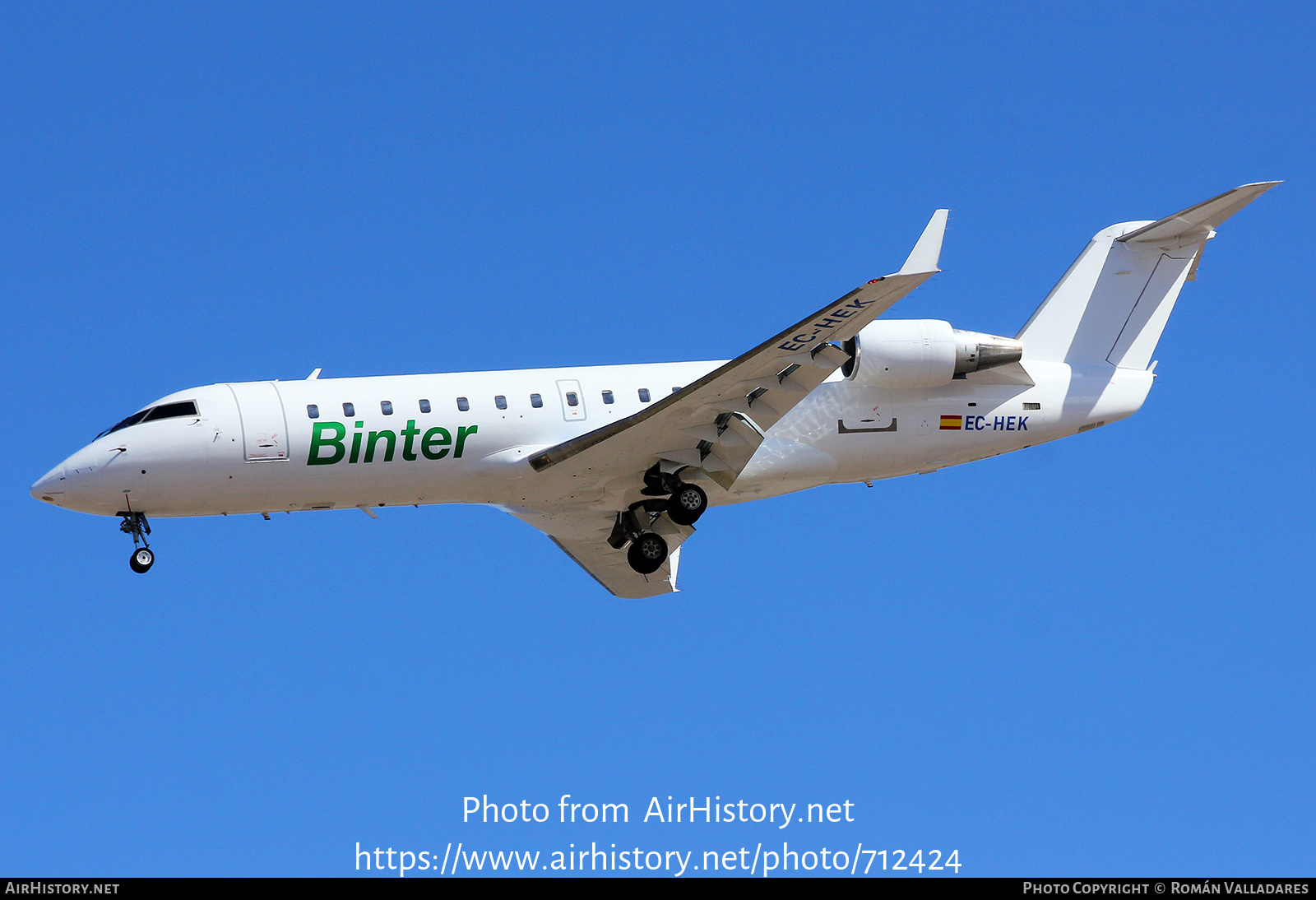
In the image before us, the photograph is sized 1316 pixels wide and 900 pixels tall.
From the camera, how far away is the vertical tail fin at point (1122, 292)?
72.9 ft

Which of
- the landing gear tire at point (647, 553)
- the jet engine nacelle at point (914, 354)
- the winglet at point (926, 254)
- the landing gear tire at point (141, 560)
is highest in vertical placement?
the jet engine nacelle at point (914, 354)

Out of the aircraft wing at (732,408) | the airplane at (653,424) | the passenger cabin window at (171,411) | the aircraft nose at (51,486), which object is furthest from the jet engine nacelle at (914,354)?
the aircraft nose at (51,486)

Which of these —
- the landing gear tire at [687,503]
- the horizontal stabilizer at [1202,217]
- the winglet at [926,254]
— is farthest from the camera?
the horizontal stabilizer at [1202,217]

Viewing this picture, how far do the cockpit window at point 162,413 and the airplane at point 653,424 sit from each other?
0.13ft

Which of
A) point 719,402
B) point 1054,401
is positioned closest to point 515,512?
point 719,402

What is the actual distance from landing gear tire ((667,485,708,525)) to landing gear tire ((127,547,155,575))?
679cm

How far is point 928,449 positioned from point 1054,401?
2.10 m

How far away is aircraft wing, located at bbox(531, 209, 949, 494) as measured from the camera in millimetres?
17531

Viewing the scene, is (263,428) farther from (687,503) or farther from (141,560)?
(687,503)

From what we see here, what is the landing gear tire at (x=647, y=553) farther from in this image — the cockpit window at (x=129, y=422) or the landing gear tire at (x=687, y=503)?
the cockpit window at (x=129, y=422)

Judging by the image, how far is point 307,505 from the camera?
1973 cm

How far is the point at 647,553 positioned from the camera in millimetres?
21344

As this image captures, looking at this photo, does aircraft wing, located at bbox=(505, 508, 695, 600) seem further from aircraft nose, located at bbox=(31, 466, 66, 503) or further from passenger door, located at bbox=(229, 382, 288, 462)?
aircraft nose, located at bbox=(31, 466, 66, 503)

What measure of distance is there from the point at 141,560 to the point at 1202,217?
15.7 metres
